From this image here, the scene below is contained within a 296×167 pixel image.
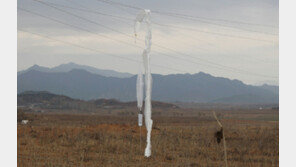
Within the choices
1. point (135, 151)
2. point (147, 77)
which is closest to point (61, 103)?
point (135, 151)

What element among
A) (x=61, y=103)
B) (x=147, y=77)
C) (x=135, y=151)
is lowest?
(x=135, y=151)

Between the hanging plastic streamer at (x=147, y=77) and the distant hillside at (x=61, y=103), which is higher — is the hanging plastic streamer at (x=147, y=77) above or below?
below

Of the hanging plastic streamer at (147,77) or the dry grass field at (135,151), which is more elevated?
the hanging plastic streamer at (147,77)

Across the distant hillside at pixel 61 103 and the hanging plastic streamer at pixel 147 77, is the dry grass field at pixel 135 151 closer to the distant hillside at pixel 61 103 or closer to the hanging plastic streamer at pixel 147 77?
the hanging plastic streamer at pixel 147 77

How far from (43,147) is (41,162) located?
6.83 metres

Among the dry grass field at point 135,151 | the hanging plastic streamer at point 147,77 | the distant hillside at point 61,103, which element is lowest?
the dry grass field at point 135,151

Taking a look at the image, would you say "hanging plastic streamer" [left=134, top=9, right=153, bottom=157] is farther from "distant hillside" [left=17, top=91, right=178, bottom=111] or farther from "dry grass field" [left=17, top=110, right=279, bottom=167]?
"distant hillside" [left=17, top=91, right=178, bottom=111]

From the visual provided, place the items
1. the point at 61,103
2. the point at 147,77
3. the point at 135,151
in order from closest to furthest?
the point at 147,77
the point at 135,151
the point at 61,103

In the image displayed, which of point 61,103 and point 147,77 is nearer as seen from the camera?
point 147,77

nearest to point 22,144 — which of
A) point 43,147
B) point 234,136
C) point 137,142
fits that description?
point 43,147

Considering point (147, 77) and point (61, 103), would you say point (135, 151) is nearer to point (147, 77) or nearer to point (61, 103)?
point (147, 77)

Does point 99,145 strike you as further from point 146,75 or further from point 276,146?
point 276,146

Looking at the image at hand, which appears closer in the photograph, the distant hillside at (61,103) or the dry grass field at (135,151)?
the dry grass field at (135,151)

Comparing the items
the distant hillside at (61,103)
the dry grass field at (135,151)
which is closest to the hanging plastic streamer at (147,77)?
the dry grass field at (135,151)
